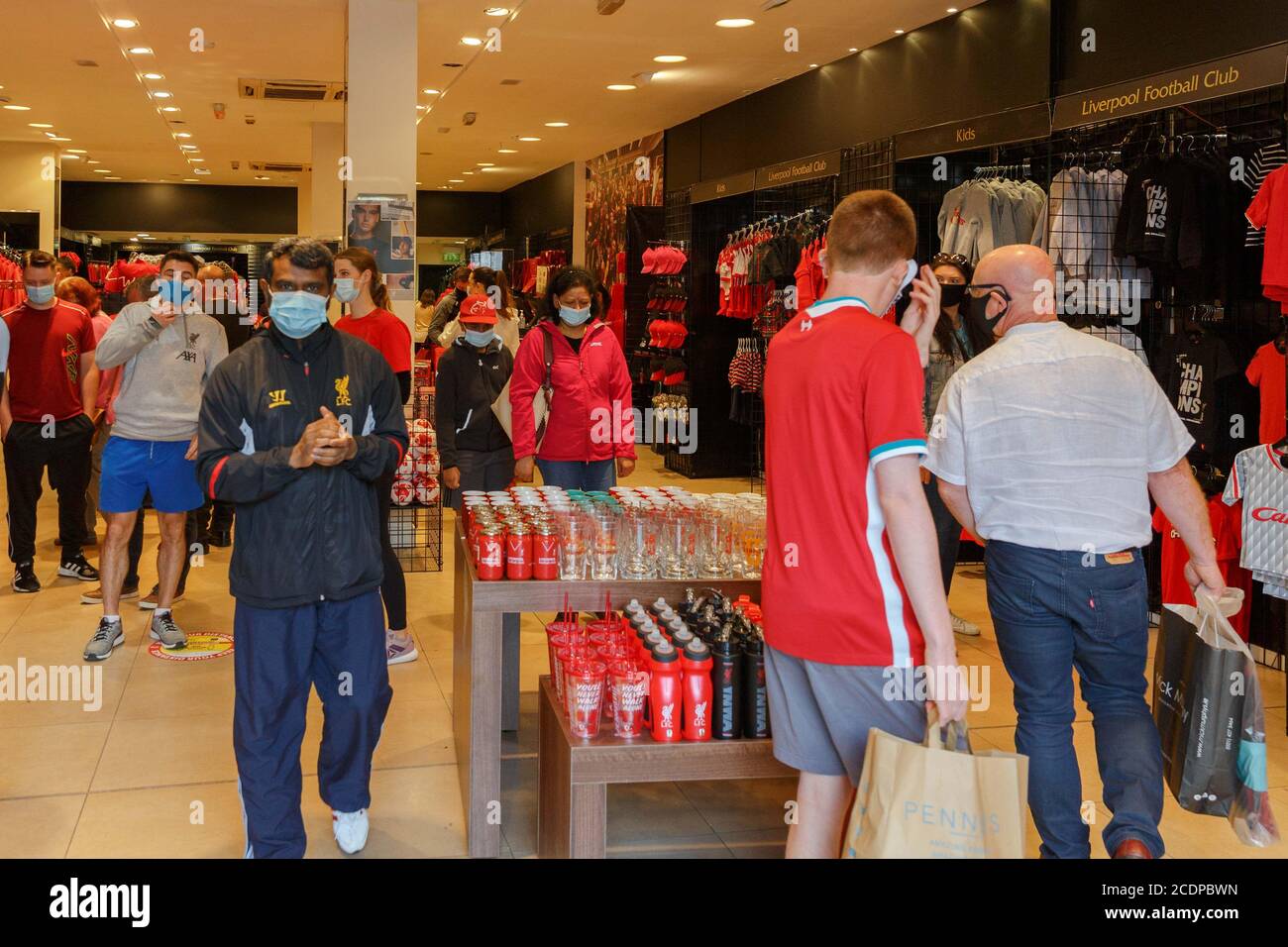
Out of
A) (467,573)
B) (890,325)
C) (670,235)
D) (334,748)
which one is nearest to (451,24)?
(670,235)

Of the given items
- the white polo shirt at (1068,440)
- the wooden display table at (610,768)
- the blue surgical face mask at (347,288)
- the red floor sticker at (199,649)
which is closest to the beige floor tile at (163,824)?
the wooden display table at (610,768)

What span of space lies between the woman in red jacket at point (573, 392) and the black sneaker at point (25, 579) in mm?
3303

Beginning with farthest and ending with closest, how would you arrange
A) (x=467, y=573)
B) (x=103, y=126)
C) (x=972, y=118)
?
(x=103, y=126) < (x=972, y=118) < (x=467, y=573)

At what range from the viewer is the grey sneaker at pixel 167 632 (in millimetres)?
5586

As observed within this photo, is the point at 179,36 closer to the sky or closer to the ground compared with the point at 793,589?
closer to the sky

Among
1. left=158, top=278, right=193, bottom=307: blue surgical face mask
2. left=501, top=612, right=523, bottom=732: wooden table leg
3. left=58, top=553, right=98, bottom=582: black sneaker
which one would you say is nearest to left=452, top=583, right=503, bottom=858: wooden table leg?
left=501, top=612, right=523, bottom=732: wooden table leg

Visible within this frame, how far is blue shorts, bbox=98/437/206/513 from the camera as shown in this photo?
209 inches

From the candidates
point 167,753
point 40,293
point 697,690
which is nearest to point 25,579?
point 40,293

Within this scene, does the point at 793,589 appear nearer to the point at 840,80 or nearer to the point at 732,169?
the point at 840,80

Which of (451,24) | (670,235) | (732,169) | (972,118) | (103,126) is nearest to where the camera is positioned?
(972,118)

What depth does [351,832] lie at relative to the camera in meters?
3.46

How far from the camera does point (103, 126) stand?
14.8 m

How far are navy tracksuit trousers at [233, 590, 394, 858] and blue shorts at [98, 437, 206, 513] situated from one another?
2.32 meters

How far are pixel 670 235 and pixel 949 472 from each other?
389 inches
